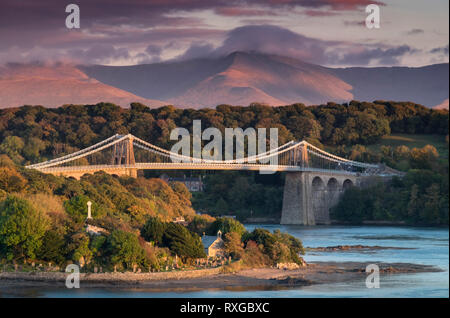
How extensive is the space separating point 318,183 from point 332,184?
109 centimetres

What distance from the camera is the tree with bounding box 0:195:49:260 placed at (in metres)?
35.9

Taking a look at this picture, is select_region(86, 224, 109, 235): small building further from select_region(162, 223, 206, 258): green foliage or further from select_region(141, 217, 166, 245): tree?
select_region(162, 223, 206, 258): green foliage

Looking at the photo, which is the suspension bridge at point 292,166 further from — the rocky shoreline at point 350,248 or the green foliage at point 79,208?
the green foliage at point 79,208

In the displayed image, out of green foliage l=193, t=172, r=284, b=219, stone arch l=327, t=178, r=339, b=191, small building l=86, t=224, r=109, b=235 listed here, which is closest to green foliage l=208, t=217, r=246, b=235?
small building l=86, t=224, r=109, b=235

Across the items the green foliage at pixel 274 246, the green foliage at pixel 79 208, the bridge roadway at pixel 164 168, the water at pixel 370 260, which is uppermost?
the bridge roadway at pixel 164 168

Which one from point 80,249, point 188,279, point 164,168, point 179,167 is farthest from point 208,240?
point 179,167

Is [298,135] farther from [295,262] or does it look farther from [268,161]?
[295,262]

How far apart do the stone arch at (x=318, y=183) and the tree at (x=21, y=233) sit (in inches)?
1840

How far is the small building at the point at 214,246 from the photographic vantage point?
3906 centimetres

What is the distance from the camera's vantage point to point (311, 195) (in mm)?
79500

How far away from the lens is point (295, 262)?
134 ft

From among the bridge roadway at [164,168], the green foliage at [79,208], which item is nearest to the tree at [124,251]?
the green foliage at [79,208]

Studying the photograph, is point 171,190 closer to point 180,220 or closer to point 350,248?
point 180,220

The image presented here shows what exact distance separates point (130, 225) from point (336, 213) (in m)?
40.2
